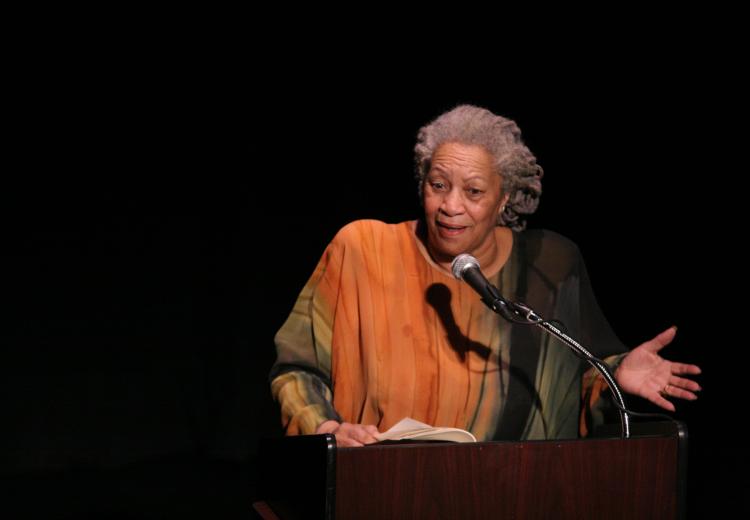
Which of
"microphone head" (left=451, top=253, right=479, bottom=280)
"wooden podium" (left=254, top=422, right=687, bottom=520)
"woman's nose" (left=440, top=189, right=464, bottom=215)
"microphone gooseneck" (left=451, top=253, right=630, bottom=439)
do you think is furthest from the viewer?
"woman's nose" (left=440, top=189, right=464, bottom=215)

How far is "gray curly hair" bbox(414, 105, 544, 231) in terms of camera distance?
8.28ft

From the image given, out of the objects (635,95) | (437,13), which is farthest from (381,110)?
(635,95)

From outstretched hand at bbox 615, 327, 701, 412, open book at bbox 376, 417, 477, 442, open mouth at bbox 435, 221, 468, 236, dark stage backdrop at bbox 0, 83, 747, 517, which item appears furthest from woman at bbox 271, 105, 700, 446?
dark stage backdrop at bbox 0, 83, 747, 517

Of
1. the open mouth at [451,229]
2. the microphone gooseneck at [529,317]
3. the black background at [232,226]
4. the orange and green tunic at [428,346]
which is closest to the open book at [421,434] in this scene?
the microphone gooseneck at [529,317]

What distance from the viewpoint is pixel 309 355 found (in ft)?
8.13

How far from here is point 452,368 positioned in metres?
2.53

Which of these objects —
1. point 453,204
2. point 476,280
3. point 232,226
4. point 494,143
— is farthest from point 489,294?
point 232,226

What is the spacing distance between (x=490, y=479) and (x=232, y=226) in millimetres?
2279

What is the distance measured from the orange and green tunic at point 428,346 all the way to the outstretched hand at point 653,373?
0.64 ft

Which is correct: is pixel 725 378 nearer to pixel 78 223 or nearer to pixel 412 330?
pixel 412 330

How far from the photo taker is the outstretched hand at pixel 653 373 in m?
2.24

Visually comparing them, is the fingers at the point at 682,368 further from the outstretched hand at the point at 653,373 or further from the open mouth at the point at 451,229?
the open mouth at the point at 451,229

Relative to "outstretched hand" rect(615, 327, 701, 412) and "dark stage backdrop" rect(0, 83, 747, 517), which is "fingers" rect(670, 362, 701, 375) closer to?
"outstretched hand" rect(615, 327, 701, 412)

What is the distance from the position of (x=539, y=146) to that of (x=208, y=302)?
1454mm
